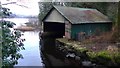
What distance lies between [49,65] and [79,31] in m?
6.79

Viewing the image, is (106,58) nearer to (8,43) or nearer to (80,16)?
(8,43)

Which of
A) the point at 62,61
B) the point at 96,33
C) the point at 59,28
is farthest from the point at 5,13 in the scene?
the point at 59,28

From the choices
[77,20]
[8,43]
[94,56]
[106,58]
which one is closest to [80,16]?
[77,20]

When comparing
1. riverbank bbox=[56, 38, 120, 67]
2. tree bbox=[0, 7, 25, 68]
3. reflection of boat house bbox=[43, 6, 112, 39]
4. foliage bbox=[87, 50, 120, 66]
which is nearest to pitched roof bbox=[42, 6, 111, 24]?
reflection of boat house bbox=[43, 6, 112, 39]

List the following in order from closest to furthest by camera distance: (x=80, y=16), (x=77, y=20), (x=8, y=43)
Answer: (x=8, y=43), (x=77, y=20), (x=80, y=16)

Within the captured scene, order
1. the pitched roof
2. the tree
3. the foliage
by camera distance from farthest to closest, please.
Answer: the pitched roof
the foliage
the tree

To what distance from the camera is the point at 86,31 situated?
57.3ft

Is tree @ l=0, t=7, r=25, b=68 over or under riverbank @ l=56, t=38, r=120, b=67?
over

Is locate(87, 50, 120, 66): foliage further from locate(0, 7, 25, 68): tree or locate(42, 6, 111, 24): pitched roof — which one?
locate(42, 6, 111, 24): pitched roof

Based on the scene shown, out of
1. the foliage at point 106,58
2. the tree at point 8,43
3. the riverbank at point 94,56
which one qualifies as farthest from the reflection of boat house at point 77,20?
the tree at point 8,43

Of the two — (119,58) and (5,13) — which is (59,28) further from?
(5,13)

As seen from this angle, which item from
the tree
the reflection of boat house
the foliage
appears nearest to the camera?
the tree

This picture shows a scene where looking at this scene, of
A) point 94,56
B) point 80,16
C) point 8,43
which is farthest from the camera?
point 80,16

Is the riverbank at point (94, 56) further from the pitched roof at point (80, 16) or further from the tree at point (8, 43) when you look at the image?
the tree at point (8, 43)
